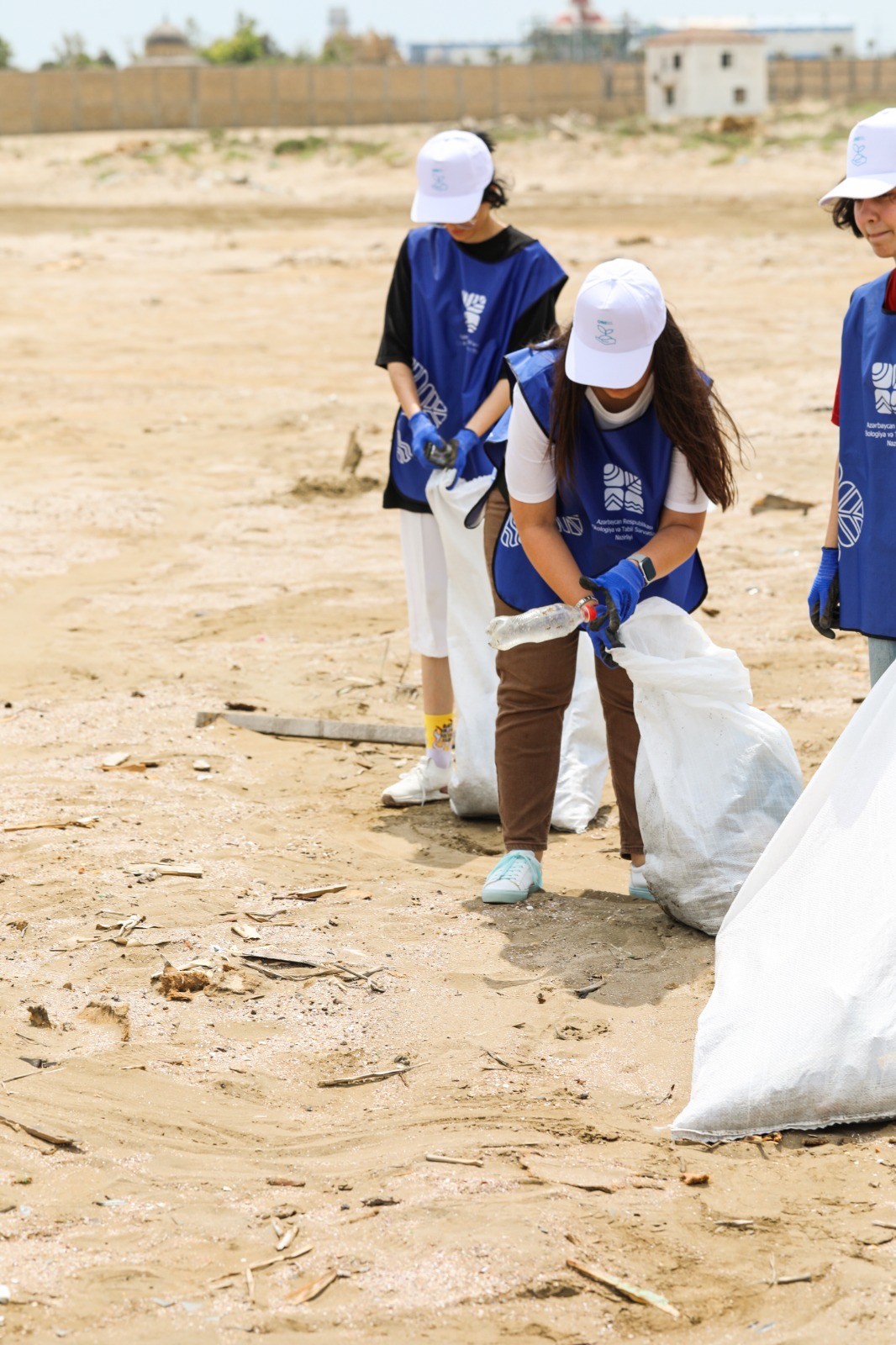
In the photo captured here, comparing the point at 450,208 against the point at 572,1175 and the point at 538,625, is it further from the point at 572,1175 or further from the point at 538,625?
the point at 572,1175

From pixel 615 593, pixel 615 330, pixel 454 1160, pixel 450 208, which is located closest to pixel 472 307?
pixel 450 208

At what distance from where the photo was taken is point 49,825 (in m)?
4.05

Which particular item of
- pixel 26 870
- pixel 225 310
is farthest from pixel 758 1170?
pixel 225 310

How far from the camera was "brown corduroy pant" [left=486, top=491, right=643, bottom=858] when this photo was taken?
3.51 metres

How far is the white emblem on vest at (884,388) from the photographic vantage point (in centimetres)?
284

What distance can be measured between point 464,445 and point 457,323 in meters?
0.35

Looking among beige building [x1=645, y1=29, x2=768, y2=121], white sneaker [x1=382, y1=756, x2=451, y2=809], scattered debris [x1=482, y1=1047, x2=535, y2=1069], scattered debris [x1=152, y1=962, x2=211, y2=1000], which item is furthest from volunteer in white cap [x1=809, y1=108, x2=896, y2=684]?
beige building [x1=645, y1=29, x2=768, y2=121]

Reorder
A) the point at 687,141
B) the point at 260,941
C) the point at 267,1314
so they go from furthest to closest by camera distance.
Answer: the point at 687,141
the point at 260,941
the point at 267,1314

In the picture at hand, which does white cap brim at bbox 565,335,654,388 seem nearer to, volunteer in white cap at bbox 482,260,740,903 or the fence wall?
volunteer in white cap at bbox 482,260,740,903

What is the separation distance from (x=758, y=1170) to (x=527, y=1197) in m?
0.41

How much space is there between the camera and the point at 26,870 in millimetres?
3732

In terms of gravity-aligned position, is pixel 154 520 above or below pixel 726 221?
below

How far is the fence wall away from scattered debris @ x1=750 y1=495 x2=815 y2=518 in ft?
124

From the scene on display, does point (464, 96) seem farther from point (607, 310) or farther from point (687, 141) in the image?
point (607, 310)
